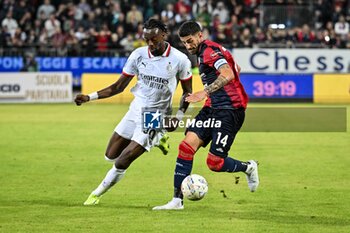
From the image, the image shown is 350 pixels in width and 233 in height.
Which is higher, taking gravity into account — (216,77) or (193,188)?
(216,77)

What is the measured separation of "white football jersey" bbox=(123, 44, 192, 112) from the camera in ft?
35.3

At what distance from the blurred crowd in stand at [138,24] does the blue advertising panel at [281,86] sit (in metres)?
2.22

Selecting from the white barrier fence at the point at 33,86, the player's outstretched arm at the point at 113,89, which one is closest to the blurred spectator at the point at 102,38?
the white barrier fence at the point at 33,86

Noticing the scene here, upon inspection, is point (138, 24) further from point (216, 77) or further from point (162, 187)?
point (216, 77)

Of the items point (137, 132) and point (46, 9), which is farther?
point (46, 9)

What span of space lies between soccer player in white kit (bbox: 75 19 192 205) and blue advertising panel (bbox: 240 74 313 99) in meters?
18.7

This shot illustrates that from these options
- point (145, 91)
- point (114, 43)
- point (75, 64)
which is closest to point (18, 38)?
point (75, 64)

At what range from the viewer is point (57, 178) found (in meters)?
13.1

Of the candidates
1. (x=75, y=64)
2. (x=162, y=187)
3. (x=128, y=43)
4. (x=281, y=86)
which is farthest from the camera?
(x=128, y=43)

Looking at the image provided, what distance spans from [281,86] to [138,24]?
6.47 meters

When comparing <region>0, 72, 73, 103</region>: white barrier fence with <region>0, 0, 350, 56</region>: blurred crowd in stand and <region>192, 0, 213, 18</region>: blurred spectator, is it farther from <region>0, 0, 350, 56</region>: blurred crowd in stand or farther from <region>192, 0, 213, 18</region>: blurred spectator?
<region>192, 0, 213, 18</region>: blurred spectator

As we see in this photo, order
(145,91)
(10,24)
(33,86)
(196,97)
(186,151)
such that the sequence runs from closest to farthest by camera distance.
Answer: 1. (196,97)
2. (186,151)
3. (145,91)
4. (33,86)
5. (10,24)

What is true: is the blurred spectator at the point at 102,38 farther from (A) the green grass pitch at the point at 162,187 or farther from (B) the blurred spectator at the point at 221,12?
(A) the green grass pitch at the point at 162,187

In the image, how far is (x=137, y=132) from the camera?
10.6m
